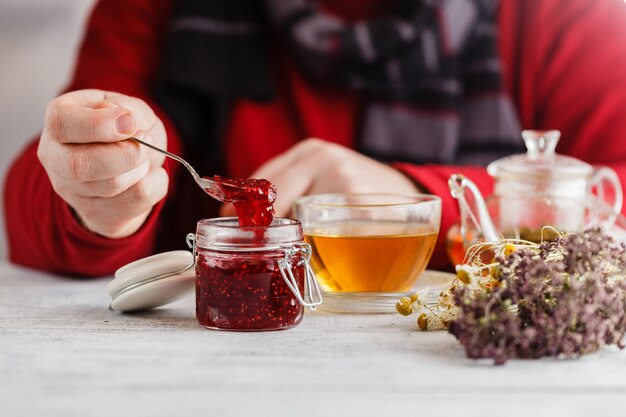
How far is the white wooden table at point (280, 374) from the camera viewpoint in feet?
1.70

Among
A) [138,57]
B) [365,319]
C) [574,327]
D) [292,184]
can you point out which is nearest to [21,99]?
[138,57]

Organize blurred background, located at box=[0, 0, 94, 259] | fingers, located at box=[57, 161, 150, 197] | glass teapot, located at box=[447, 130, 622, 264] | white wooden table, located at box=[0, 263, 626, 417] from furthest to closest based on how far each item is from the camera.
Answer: blurred background, located at box=[0, 0, 94, 259] < glass teapot, located at box=[447, 130, 622, 264] < fingers, located at box=[57, 161, 150, 197] < white wooden table, located at box=[0, 263, 626, 417]

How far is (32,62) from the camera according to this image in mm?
2039

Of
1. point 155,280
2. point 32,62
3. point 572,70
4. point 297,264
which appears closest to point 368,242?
point 297,264

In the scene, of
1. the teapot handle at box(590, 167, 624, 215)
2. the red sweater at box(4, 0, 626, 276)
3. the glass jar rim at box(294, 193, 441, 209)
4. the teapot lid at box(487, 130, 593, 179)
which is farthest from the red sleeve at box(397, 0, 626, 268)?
the glass jar rim at box(294, 193, 441, 209)

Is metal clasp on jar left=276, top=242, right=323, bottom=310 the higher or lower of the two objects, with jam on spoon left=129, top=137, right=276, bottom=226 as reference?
lower

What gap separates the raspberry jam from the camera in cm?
79

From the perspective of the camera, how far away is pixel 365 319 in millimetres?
795

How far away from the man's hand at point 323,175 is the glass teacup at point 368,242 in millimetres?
190

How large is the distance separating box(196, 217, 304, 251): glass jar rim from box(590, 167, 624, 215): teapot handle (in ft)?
1.58

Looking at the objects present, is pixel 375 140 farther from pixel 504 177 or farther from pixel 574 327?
pixel 574 327

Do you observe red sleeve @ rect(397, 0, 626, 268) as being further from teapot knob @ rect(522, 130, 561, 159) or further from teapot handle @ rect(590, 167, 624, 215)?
teapot knob @ rect(522, 130, 561, 159)

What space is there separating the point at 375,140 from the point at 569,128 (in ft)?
1.36

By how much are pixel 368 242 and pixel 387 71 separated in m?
0.75
